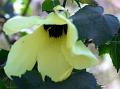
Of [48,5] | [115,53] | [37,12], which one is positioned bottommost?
[37,12]

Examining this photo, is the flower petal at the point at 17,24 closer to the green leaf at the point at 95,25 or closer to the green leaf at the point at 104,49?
the green leaf at the point at 95,25

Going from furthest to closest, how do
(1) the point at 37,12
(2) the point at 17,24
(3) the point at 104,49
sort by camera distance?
(1) the point at 37,12
(3) the point at 104,49
(2) the point at 17,24

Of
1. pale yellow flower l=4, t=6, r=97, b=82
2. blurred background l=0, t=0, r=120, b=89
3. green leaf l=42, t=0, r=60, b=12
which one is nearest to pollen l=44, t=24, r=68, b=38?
pale yellow flower l=4, t=6, r=97, b=82

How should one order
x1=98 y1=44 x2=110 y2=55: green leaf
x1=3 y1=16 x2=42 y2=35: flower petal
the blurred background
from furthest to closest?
the blurred background → x1=98 y1=44 x2=110 y2=55: green leaf → x1=3 y1=16 x2=42 y2=35: flower petal

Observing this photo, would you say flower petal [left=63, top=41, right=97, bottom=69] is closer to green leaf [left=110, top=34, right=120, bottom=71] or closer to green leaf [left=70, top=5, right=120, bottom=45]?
green leaf [left=70, top=5, right=120, bottom=45]

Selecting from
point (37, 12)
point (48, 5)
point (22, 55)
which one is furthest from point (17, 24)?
point (37, 12)

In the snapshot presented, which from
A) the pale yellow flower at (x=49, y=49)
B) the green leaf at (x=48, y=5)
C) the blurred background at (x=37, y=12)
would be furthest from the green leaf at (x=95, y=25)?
the blurred background at (x=37, y=12)

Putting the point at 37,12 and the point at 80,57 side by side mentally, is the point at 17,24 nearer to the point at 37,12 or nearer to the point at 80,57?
the point at 80,57
